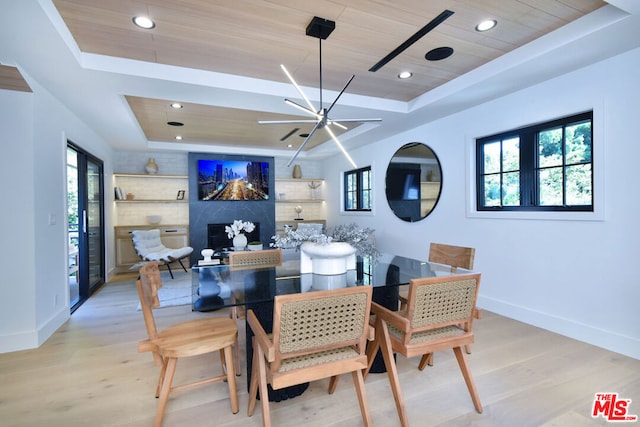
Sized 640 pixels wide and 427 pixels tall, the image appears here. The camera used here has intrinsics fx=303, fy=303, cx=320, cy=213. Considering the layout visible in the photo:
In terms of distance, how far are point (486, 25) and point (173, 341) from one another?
302 centimetres

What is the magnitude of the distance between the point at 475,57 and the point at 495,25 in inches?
19.3

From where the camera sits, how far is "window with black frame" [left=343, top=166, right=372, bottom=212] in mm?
5838

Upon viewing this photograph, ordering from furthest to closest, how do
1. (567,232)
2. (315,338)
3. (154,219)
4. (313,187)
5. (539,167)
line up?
1. (313,187)
2. (154,219)
3. (539,167)
4. (567,232)
5. (315,338)

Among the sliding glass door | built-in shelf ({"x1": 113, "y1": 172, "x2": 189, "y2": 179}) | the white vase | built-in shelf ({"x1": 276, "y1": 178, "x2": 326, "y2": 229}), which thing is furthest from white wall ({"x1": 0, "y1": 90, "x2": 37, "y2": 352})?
built-in shelf ({"x1": 276, "y1": 178, "x2": 326, "y2": 229})

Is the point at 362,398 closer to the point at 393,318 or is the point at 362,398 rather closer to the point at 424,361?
the point at 393,318

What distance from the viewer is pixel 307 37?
236cm

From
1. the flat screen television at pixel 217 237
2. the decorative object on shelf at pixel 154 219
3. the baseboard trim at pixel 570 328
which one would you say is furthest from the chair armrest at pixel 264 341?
the decorative object on shelf at pixel 154 219

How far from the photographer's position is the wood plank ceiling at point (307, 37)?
78.9 inches

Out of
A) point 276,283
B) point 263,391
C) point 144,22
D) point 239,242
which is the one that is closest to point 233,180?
point 239,242

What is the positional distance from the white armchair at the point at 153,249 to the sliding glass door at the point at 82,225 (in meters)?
0.56

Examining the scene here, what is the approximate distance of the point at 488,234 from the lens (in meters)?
3.50

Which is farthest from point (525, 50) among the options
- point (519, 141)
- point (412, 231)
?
point (412, 231)

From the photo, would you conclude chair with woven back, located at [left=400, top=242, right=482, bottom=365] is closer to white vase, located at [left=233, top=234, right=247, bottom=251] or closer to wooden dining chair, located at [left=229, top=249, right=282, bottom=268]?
wooden dining chair, located at [left=229, top=249, right=282, bottom=268]

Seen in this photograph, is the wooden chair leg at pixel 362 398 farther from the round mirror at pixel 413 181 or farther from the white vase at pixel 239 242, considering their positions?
the white vase at pixel 239 242
